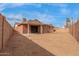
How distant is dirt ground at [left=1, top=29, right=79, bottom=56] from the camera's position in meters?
2.73

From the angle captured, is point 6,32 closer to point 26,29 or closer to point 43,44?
point 26,29

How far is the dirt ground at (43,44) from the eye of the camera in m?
2.73

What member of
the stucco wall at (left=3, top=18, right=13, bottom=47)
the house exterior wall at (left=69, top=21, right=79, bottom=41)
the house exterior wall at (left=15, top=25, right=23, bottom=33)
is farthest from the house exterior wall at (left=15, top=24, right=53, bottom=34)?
the house exterior wall at (left=69, top=21, right=79, bottom=41)

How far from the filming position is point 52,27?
9.07 feet

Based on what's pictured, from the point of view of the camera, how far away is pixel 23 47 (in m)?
2.76

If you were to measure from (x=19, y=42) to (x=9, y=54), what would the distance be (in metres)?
0.23

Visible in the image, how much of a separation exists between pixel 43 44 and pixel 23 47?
1.01 feet

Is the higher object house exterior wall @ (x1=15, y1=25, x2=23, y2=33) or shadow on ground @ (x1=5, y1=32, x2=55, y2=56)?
house exterior wall @ (x1=15, y1=25, x2=23, y2=33)

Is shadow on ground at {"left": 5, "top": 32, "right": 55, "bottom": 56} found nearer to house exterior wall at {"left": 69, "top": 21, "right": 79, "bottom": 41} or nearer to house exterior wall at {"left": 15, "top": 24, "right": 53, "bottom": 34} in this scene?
house exterior wall at {"left": 15, "top": 24, "right": 53, "bottom": 34}

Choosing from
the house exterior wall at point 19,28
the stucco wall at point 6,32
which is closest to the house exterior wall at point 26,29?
the house exterior wall at point 19,28

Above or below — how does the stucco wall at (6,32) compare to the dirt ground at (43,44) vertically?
above

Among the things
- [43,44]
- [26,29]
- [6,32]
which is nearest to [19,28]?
[26,29]

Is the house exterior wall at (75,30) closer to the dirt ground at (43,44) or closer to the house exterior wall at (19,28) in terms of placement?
the dirt ground at (43,44)

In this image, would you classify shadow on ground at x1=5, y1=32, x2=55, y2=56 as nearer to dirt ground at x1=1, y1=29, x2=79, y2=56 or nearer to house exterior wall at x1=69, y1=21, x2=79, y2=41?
dirt ground at x1=1, y1=29, x2=79, y2=56
